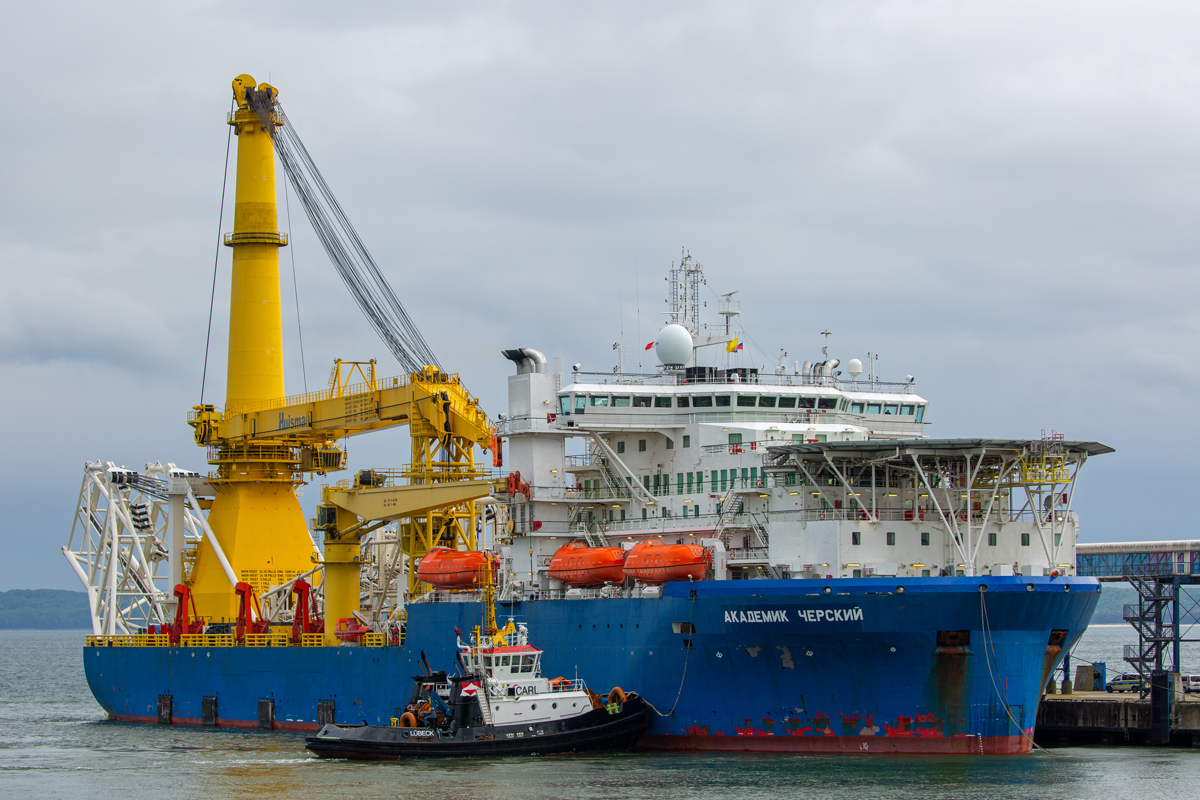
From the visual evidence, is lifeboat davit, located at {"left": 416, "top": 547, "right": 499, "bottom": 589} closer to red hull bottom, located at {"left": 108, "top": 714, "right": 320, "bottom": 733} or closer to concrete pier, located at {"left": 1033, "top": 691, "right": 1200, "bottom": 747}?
red hull bottom, located at {"left": 108, "top": 714, "right": 320, "bottom": 733}

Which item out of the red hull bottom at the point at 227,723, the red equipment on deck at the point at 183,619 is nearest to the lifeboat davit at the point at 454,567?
the red hull bottom at the point at 227,723

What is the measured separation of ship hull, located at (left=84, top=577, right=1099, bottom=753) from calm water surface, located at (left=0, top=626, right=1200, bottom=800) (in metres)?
0.76

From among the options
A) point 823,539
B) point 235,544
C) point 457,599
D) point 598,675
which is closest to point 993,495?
point 823,539

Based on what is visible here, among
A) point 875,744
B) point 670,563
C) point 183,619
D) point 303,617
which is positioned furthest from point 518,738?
point 183,619

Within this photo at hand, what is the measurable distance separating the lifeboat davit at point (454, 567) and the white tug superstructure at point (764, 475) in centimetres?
107

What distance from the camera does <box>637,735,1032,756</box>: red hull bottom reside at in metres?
33.7

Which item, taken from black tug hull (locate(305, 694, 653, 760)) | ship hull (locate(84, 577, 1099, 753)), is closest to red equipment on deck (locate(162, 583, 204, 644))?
black tug hull (locate(305, 694, 653, 760))

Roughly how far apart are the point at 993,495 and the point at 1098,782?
22.0ft

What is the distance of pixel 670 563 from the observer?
36406 millimetres

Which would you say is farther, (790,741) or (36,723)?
(36,723)

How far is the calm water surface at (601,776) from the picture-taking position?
3059cm

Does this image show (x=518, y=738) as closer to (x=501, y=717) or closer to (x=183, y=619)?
(x=501, y=717)

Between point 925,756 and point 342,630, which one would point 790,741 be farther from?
point 342,630

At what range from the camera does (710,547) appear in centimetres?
3769
